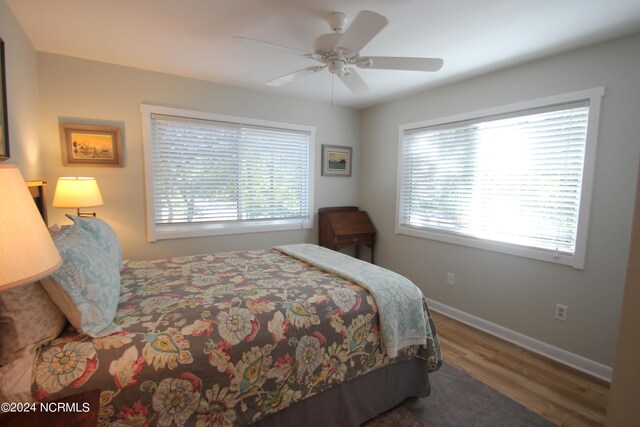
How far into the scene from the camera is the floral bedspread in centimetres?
107

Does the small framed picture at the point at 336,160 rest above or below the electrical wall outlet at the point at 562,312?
above

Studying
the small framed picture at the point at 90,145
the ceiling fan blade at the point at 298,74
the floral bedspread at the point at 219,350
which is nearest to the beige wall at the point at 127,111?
the small framed picture at the point at 90,145

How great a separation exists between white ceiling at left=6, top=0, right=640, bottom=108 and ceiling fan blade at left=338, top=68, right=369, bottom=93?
297mm

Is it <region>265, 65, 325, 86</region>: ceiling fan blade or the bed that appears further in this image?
<region>265, 65, 325, 86</region>: ceiling fan blade

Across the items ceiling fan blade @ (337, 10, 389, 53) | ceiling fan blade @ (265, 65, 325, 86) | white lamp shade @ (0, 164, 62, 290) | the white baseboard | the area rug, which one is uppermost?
ceiling fan blade @ (337, 10, 389, 53)

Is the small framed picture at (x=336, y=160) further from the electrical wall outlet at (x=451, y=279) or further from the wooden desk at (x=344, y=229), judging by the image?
the electrical wall outlet at (x=451, y=279)

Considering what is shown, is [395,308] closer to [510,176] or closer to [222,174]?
[510,176]

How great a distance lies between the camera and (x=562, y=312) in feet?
7.73

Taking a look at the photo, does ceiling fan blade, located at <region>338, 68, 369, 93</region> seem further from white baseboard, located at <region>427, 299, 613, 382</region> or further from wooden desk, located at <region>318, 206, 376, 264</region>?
white baseboard, located at <region>427, 299, 613, 382</region>

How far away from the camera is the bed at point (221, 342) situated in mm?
1076

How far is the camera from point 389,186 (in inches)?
151

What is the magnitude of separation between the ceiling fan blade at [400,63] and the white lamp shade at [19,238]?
5.77 ft

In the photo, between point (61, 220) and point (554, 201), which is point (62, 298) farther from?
point (554, 201)

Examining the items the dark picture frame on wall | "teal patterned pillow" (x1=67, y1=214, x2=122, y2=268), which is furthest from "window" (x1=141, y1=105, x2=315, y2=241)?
the dark picture frame on wall
